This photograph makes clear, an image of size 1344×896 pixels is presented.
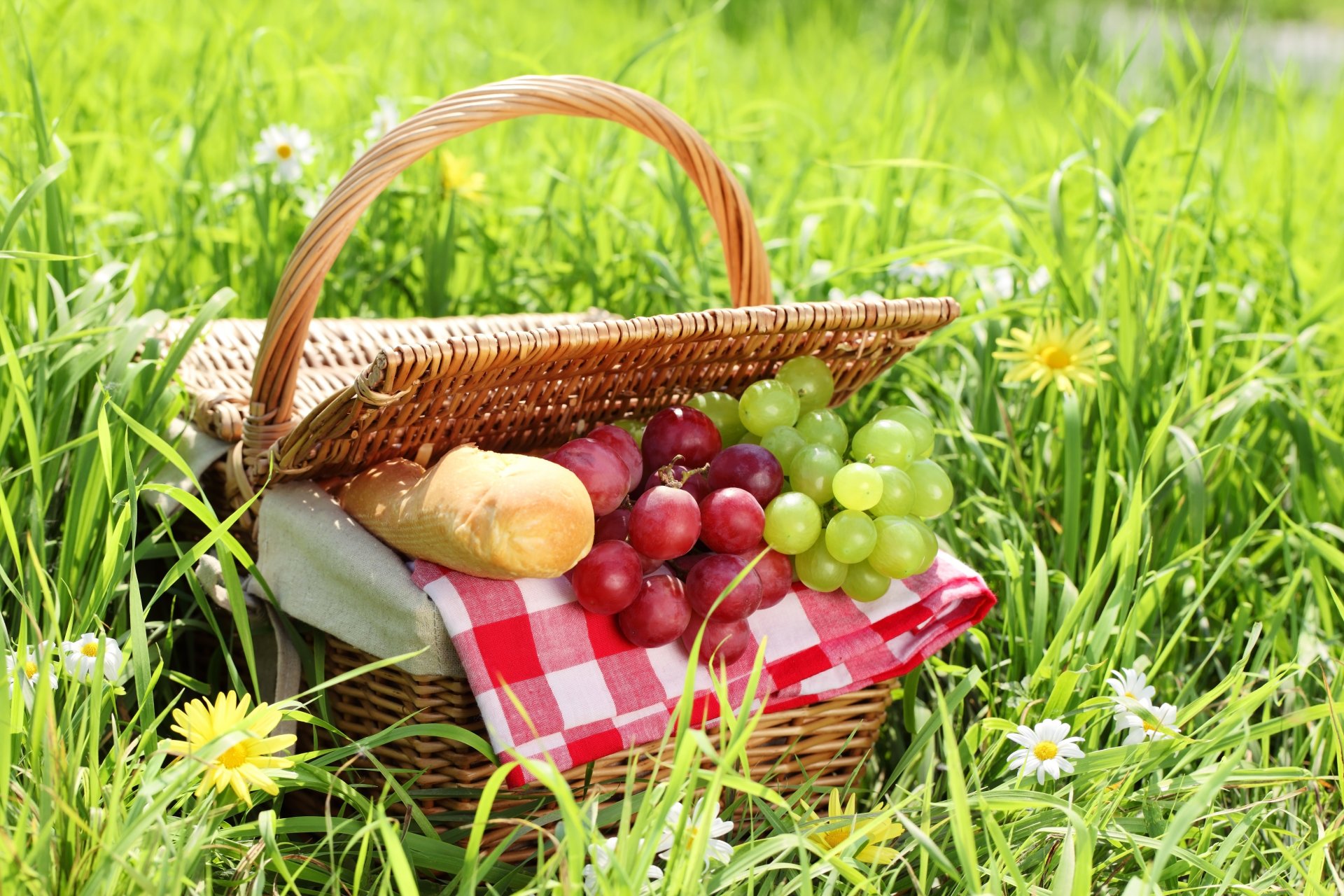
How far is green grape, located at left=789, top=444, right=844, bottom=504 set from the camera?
4.02 ft

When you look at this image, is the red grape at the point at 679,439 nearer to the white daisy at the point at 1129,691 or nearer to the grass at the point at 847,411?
the grass at the point at 847,411

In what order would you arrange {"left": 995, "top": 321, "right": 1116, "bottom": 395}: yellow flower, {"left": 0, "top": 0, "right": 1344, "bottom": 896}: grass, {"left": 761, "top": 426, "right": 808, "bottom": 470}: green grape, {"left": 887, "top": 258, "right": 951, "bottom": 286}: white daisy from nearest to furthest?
{"left": 0, "top": 0, "right": 1344, "bottom": 896}: grass
{"left": 761, "top": 426, "right": 808, "bottom": 470}: green grape
{"left": 995, "top": 321, "right": 1116, "bottom": 395}: yellow flower
{"left": 887, "top": 258, "right": 951, "bottom": 286}: white daisy

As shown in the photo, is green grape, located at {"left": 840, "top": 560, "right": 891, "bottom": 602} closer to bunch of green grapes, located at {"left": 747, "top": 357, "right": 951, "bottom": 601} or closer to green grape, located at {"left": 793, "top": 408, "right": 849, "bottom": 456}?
bunch of green grapes, located at {"left": 747, "top": 357, "right": 951, "bottom": 601}

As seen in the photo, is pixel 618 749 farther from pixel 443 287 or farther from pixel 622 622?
pixel 443 287

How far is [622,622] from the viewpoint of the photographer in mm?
1128

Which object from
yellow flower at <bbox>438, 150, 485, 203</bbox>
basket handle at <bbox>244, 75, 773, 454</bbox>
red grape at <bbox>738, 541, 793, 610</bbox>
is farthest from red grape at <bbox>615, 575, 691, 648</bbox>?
yellow flower at <bbox>438, 150, 485, 203</bbox>

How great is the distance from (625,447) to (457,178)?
1105mm

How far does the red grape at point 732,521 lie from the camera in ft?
3.80

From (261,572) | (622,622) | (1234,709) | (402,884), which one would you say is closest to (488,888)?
(402,884)

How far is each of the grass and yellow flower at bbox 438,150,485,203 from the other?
48 millimetres

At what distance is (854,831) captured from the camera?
100 cm

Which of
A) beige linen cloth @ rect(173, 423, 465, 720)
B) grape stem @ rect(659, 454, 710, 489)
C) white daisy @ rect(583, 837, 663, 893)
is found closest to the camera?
white daisy @ rect(583, 837, 663, 893)

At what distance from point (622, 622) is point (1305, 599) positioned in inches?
42.5

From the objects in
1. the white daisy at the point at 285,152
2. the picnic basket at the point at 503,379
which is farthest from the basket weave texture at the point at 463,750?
the white daisy at the point at 285,152
